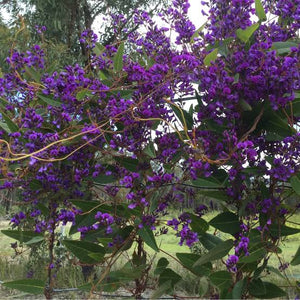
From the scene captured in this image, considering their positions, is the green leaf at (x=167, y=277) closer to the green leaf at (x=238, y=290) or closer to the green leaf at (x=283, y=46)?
the green leaf at (x=238, y=290)

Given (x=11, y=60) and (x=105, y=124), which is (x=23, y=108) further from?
(x=105, y=124)

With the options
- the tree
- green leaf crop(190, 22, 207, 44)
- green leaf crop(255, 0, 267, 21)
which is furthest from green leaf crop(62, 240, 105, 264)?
the tree

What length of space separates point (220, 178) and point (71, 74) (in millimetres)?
559

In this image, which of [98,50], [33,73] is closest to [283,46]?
[98,50]

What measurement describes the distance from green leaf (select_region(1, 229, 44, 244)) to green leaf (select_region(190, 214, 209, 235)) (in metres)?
0.54

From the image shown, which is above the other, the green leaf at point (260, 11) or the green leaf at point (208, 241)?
the green leaf at point (260, 11)

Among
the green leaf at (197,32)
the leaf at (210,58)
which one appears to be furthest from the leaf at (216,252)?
the green leaf at (197,32)

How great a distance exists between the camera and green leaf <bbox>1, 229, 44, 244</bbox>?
4.61 feet

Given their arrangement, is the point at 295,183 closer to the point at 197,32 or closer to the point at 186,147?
the point at 186,147

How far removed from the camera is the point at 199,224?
1.23m

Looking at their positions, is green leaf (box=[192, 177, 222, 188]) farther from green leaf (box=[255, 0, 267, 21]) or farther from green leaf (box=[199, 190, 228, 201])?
green leaf (box=[255, 0, 267, 21])

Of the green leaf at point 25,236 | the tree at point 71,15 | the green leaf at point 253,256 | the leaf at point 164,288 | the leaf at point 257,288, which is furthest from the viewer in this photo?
the tree at point 71,15

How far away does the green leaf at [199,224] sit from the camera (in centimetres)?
123

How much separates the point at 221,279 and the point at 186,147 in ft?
1.24
